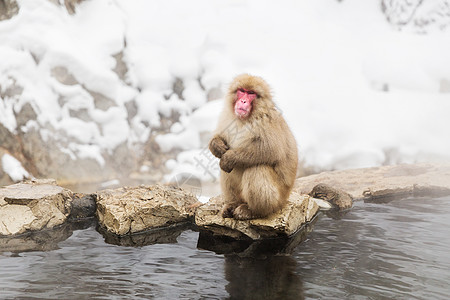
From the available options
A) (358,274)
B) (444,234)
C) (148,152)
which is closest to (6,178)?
(148,152)

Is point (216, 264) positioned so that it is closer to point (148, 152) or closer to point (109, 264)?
point (109, 264)

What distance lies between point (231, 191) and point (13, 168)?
156 inches

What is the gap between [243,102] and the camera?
9.41 feet

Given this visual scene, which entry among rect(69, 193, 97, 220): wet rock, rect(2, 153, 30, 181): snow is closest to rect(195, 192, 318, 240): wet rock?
rect(69, 193, 97, 220): wet rock

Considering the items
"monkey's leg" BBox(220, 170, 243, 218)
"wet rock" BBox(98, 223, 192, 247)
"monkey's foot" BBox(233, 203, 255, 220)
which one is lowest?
"wet rock" BBox(98, 223, 192, 247)

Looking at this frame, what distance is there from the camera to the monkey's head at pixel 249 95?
2.88 metres

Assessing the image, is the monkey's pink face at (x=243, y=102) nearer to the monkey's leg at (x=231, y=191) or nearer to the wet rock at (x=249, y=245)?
the monkey's leg at (x=231, y=191)

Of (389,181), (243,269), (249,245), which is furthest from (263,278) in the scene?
(389,181)

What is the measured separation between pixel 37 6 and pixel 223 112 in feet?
16.9

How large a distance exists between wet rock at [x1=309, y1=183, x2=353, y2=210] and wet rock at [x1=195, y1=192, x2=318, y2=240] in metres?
0.88

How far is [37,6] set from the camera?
672cm

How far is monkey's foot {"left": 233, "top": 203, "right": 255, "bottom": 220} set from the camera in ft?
10.6

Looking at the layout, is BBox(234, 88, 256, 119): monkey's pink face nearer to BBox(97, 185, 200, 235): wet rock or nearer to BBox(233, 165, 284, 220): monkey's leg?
BBox(233, 165, 284, 220): monkey's leg

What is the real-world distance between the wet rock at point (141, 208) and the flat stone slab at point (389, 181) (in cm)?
178
